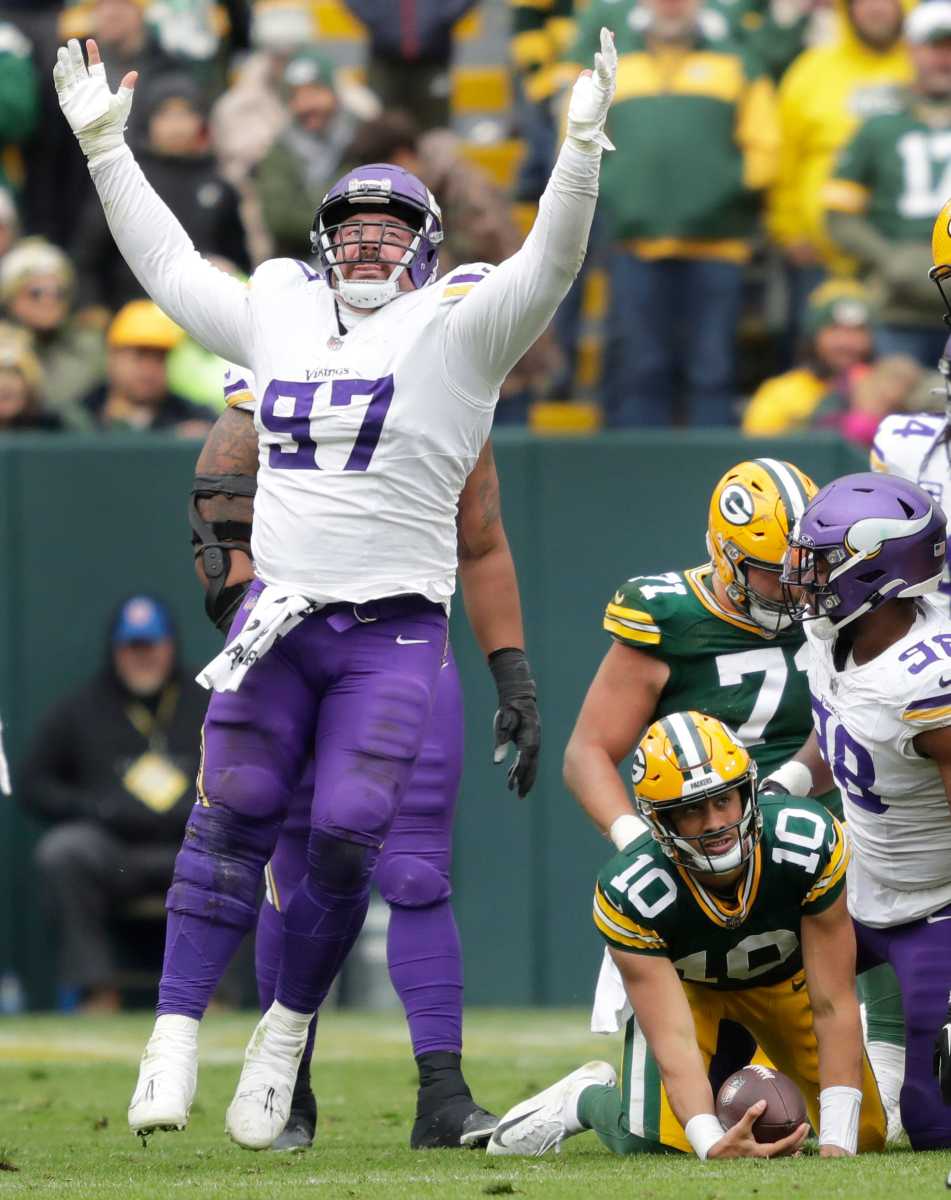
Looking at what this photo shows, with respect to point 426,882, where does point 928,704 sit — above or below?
above

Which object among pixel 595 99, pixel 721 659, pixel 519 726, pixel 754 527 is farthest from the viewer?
pixel 721 659

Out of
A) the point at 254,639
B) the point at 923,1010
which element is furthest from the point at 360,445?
the point at 923,1010

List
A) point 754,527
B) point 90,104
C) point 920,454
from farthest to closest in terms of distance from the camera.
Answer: point 920,454 → point 754,527 → point 90,104

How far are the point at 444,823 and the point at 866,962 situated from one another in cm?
101

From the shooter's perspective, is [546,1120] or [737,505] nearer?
[546,1120]

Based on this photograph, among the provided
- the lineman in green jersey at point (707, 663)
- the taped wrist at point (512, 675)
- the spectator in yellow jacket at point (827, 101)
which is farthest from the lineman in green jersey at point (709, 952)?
the spectator in yellow jacket at point (827, 101)

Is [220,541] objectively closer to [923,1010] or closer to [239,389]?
[239,389]

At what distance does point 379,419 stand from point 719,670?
4.03 feet

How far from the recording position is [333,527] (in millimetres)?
5195

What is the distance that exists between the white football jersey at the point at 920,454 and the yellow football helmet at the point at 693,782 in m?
1.32

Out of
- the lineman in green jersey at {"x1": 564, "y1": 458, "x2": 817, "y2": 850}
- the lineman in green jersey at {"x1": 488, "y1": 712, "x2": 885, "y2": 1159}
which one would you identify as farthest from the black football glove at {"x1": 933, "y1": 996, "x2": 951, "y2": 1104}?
the lineman in green jersey at {"x1": 564, "y1": 458, "x2": 817, "y2": 850}

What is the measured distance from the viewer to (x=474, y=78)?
1190 centimetres

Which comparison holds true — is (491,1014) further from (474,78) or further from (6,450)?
(474,78)

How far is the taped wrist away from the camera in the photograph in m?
5.71
